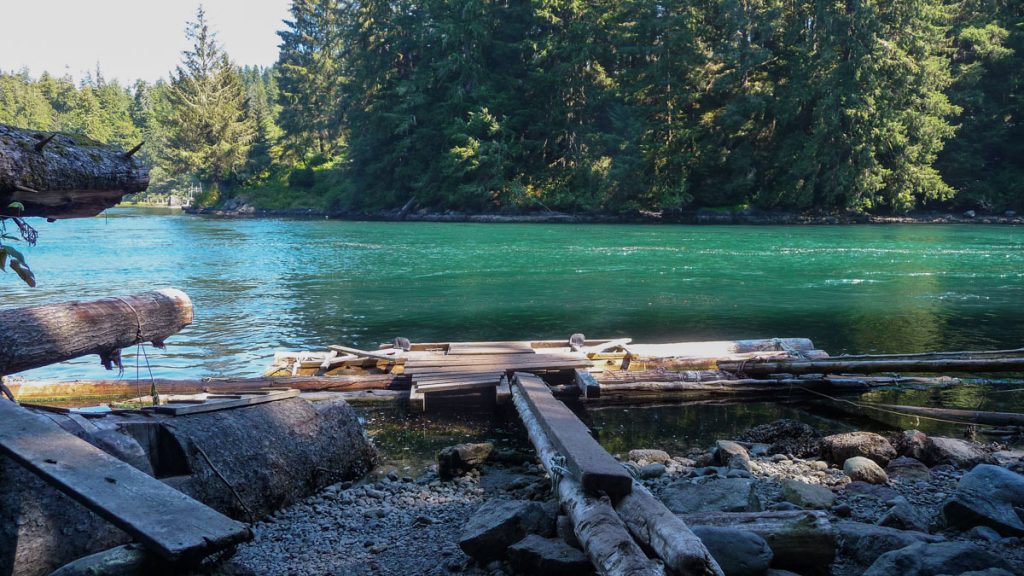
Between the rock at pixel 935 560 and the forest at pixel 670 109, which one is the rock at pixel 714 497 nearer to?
the rock at pixel 935 560

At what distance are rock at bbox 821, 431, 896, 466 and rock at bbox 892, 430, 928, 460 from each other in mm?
111

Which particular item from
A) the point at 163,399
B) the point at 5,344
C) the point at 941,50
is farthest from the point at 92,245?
the point at 941,50

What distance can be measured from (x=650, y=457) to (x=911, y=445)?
2.45 metres

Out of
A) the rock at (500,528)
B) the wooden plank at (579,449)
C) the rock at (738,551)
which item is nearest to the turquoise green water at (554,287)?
the wooden plank at (579,449)

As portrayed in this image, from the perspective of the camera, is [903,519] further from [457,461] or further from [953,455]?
[457,461]

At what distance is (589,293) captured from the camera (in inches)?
784

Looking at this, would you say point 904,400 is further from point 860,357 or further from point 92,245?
point 92,245

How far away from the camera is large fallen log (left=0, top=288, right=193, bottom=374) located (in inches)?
232

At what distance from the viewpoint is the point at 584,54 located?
57469mm

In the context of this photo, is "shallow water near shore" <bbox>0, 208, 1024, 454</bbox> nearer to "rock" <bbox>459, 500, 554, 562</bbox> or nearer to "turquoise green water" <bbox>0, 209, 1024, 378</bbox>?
"turquoise green water" <bbox>0, 209, 1024, 378</bbox>

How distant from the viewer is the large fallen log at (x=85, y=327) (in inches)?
232

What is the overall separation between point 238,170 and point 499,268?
6294 cm

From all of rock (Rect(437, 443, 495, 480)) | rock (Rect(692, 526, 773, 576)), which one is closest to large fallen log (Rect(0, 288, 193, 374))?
rock (Rect(437, 443, 495, 480))

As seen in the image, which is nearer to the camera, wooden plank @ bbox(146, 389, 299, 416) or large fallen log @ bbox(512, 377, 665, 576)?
large fallen log @ bbox(512, 377, 665, 576)
